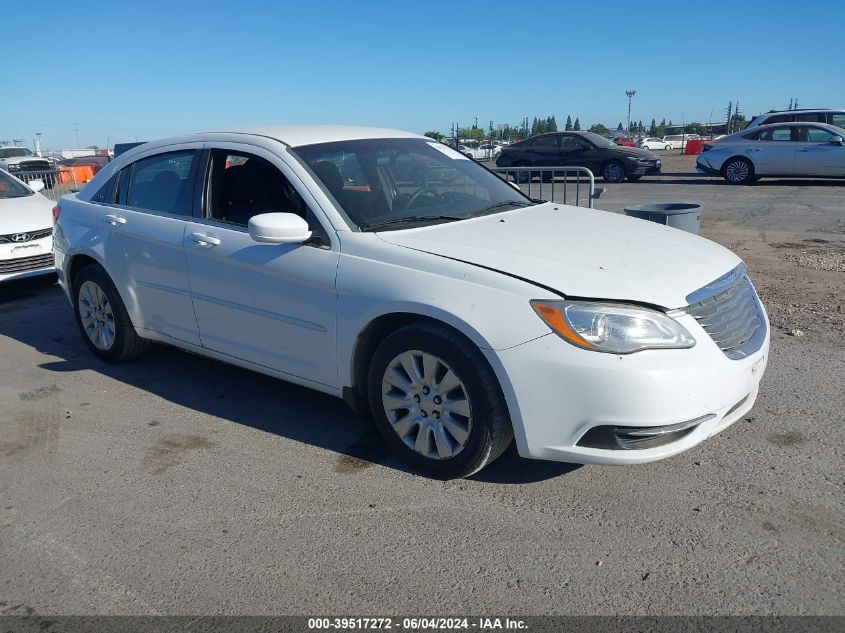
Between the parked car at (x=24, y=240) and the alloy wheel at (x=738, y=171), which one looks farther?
the alloy wheel at (x=738, y=171)

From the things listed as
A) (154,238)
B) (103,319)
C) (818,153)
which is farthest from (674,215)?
(818,153)

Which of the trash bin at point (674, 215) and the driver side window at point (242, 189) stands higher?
the driver side window at point (242, 189)

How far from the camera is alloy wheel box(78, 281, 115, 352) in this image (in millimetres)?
5516

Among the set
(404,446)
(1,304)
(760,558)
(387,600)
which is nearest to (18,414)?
(404,446)

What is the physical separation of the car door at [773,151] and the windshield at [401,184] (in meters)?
14.9

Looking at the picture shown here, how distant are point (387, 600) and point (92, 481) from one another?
1.90 metres

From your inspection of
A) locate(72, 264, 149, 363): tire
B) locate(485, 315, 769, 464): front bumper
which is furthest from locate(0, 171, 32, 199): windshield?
locate(485, 315, 769, 464): front bumper

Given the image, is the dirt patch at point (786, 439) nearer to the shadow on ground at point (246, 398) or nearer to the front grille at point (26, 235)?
the shadow on ground at point (246, 398)

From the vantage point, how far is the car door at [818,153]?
16938 millimetres

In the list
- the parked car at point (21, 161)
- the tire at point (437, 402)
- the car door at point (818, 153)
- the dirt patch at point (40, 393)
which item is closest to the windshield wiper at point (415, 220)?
the tire at point (437, 402)

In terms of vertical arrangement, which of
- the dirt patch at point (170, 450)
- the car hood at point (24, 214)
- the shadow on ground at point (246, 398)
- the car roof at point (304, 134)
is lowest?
the dirt patch at point (170, 450)

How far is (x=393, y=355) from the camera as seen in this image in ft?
12.1

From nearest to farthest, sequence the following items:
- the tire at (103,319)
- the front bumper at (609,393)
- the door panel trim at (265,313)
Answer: the front bumper at (609,393)
the door panel trim at (265,313)
the tire at (103,319)

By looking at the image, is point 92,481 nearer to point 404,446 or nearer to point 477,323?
point 404,446
